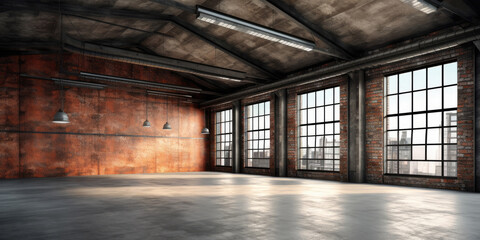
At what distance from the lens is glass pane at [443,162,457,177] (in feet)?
30.4

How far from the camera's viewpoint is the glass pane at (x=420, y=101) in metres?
10.2

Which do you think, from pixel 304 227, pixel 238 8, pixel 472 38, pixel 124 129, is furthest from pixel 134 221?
pixel 124 129

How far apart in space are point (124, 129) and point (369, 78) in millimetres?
12460

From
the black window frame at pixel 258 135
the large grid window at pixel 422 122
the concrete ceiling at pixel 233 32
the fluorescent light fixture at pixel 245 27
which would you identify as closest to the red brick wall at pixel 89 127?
the concrete ceiling at pixel 233 32

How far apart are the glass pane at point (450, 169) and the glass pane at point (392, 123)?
1970 millimetres

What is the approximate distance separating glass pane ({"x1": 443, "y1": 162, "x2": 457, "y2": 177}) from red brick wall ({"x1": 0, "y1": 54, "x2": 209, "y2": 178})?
13564 mm

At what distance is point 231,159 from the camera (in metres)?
18.8

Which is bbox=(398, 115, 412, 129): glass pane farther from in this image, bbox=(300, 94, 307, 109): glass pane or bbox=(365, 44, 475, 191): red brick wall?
bbox=(300, 94, 307, 109): glass pane

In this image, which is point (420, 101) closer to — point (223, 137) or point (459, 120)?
point (459, 120)


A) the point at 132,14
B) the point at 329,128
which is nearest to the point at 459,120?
the point at 329,128

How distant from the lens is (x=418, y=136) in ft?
33.7

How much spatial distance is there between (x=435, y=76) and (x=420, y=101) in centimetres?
89

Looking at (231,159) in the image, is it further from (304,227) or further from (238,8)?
(304,227)

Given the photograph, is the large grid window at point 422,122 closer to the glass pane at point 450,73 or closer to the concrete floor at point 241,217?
the glass pane at point 450,73
